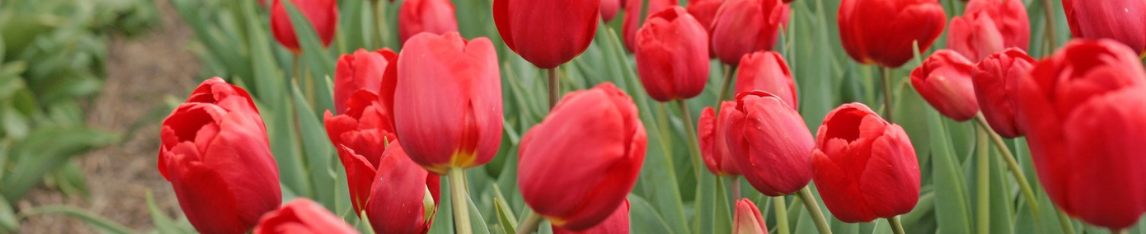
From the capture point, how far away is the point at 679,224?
93cm

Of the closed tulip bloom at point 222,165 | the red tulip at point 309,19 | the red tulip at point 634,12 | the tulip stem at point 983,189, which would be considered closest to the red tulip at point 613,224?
the closed tulip bloom at point 222,165

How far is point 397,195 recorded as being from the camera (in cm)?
61

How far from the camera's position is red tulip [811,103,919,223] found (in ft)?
1.96

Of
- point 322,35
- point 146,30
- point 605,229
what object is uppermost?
point 605,229

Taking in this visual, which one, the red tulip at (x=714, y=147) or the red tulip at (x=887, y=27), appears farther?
the red tulip at (x=887, y=27)

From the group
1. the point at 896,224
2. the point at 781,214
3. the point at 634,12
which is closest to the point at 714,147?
the point at 781,214

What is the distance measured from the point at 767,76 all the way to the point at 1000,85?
231 millimetres

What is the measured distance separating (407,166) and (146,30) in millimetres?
3602

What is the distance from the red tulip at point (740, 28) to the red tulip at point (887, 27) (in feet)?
0.24

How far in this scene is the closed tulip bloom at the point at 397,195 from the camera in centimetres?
62

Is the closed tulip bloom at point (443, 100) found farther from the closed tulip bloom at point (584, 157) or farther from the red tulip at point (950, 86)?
the red tulip at point (950, 86)

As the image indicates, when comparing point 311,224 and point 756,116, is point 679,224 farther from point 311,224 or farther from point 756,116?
point 311,224

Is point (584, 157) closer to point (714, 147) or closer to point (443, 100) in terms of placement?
point (443, 100)

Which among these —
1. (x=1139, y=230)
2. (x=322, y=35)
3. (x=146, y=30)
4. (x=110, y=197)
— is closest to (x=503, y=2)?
(x=1139, y=230)
